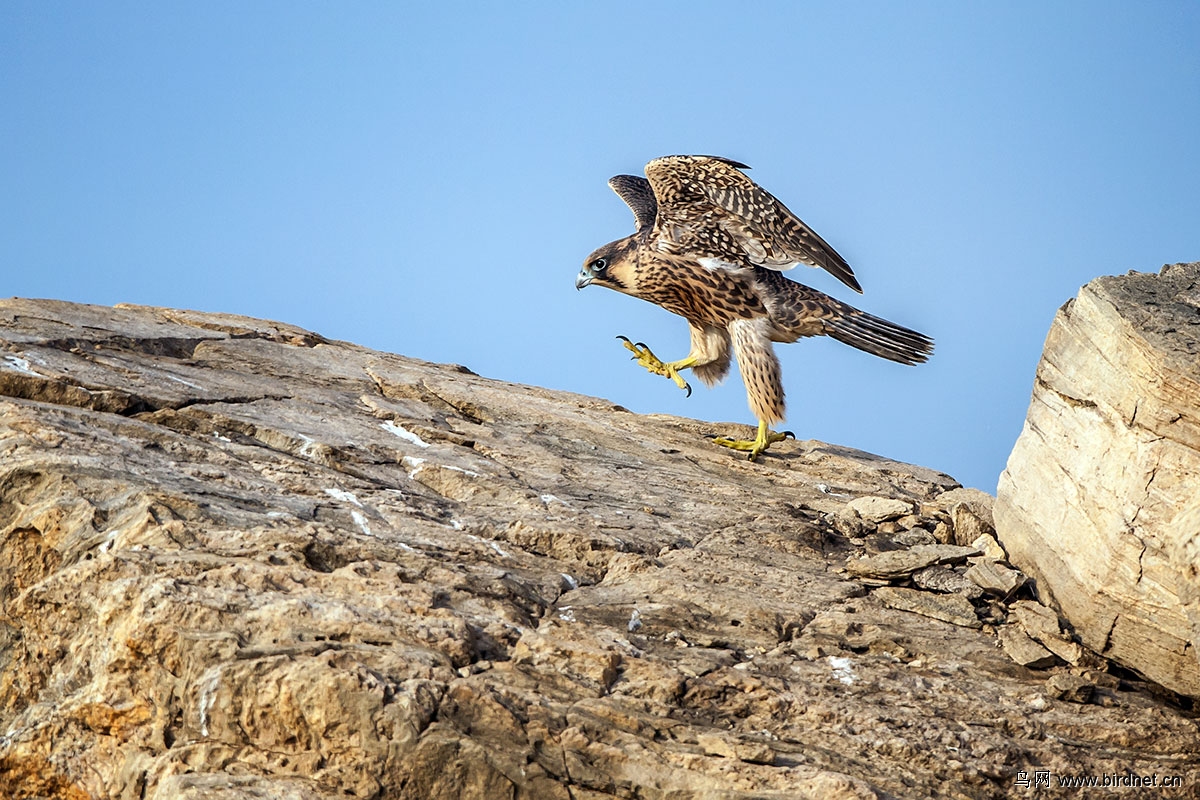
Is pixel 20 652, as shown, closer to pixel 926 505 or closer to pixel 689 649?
pixel 689 649

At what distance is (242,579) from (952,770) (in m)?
2.33

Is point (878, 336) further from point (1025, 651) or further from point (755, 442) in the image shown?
point (1025, 651)

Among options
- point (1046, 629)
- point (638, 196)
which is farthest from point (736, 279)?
point (1046, 629)

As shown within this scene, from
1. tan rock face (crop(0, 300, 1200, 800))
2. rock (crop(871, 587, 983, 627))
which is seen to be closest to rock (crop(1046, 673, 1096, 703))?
tan rock face (crop(0, 300, 1200, 800))

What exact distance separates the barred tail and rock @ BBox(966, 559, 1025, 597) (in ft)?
10.1

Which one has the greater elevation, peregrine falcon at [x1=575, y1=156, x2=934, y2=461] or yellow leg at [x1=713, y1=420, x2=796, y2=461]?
peregrine falcon at [x1=575, y1=156, x2=934, y2=461]

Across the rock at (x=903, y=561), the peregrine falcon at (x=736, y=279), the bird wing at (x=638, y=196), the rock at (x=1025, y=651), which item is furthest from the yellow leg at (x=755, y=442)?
the rock at (x=1025, y=651)

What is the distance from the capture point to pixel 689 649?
3941 mm

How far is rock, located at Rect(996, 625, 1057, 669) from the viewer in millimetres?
4273

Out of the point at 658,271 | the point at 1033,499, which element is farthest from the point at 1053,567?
the point at 658,271

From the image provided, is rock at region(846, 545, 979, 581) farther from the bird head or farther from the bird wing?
the bird wing

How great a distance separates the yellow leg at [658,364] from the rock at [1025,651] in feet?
15.2

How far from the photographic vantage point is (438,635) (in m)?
3.50

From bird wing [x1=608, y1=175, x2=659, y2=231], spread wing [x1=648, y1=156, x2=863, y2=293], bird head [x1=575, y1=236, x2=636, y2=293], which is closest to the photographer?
spread wing [x1=648, y1=156, x2=863, y2=293]
